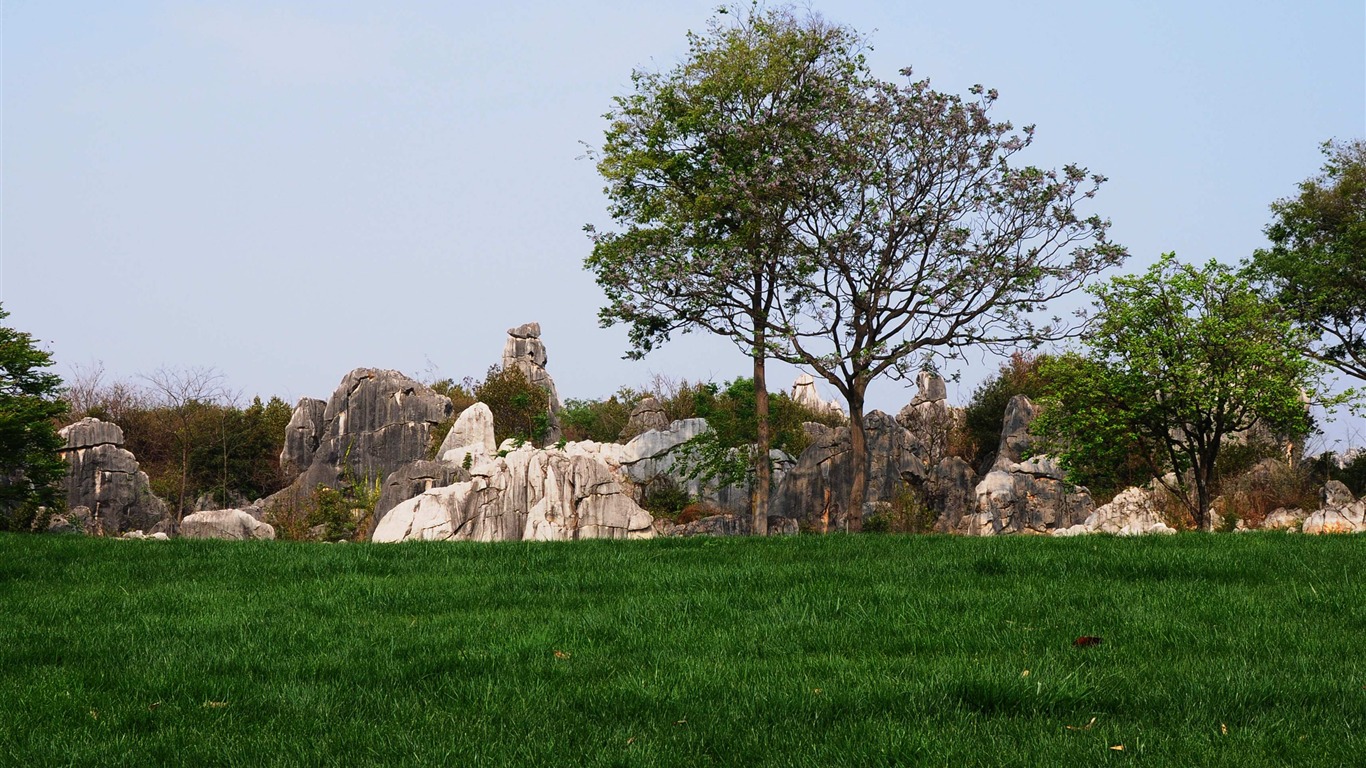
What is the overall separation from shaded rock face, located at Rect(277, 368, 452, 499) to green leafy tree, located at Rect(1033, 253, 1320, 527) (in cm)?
3064

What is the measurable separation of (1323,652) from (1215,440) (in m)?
19.9

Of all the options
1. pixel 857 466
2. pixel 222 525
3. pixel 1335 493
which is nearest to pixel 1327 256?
pixel 1335 493

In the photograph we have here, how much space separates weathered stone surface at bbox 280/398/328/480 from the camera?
5094cm

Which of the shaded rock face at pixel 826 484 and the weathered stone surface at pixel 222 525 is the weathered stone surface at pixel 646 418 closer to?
the shaded rock face at pixel 826 484

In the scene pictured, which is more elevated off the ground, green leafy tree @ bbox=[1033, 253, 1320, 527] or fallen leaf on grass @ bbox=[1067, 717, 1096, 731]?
green leafy tree @ bbox=[1033, 253, 1320, 527]

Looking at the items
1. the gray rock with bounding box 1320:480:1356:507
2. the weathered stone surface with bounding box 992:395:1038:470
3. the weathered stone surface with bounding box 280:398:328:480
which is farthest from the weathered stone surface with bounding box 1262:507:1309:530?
the weathered stone surface with bounding box 280:398:328:480

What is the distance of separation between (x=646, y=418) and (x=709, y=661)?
1668 inches

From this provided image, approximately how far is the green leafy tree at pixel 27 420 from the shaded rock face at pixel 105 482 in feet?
43.5

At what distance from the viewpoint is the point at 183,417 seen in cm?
4822

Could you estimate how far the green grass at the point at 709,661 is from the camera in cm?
551

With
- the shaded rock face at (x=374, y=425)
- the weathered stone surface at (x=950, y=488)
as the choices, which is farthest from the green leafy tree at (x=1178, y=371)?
the shaded rock face at (x=374, y=425)

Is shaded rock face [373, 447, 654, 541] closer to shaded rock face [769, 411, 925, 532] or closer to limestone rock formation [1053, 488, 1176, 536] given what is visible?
shaded rock face [769, 411, 925, 532]

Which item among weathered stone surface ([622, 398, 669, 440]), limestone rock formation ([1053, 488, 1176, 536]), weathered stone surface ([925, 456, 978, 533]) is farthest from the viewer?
weathered stone surface ([622, 398, 669, 440])

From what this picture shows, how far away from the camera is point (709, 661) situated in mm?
7086
